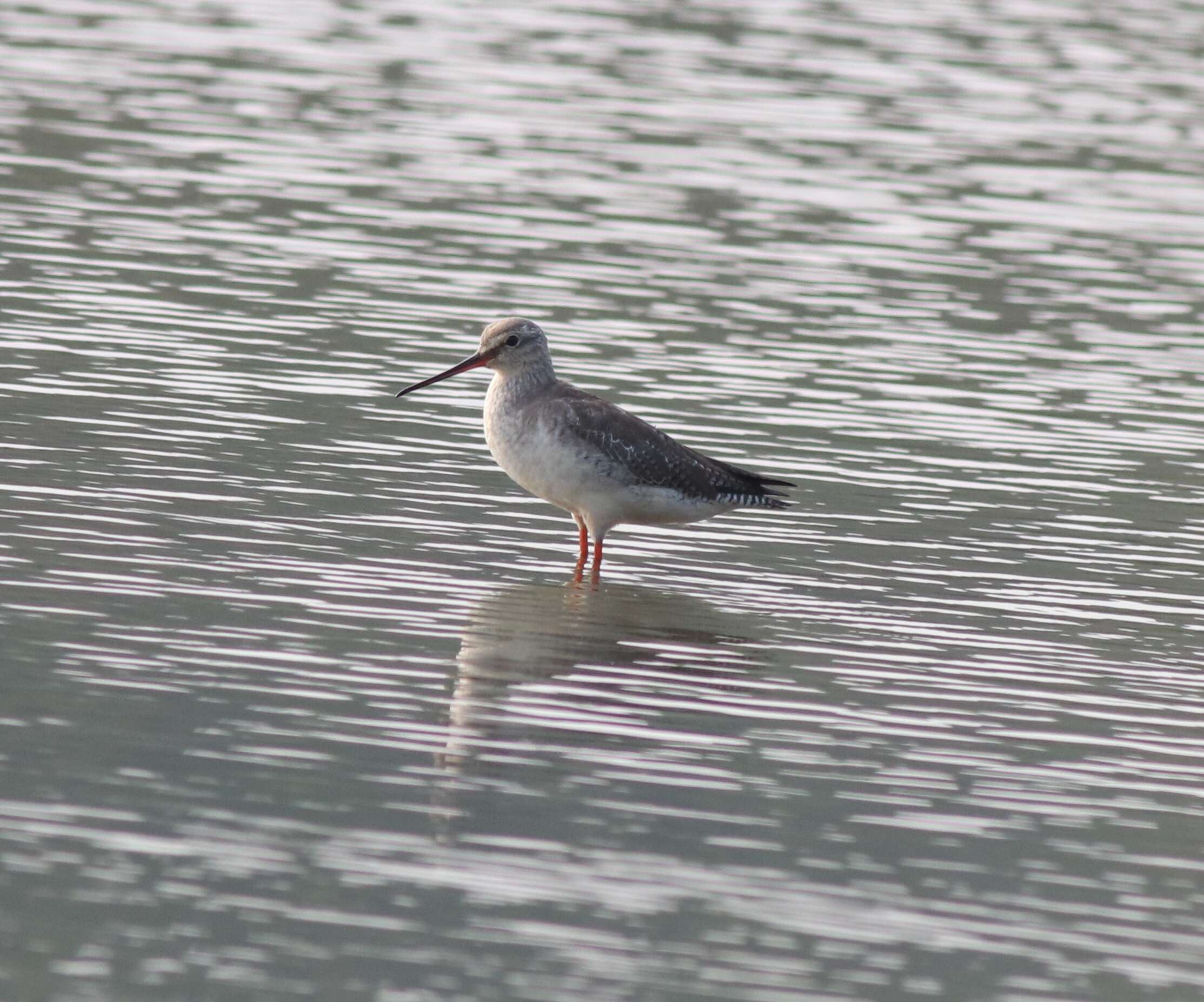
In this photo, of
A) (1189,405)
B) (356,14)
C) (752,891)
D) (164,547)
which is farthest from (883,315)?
(356,14)

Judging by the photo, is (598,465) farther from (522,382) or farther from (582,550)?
(522,382)

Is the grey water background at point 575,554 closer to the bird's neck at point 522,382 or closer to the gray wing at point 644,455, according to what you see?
the gray wing at point 644,455

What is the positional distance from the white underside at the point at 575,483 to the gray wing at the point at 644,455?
7 cm

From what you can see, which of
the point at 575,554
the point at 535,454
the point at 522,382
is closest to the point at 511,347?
the point at 522,382

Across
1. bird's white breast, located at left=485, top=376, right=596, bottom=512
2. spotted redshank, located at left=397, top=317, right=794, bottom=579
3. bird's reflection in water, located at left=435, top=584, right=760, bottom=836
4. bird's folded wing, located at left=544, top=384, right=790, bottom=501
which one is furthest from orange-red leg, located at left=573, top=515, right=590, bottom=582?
bird's folded wing, located at left=544, top=384, right=790, bottom=501

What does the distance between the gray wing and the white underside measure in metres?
0.07

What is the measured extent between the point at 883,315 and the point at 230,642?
11971mm

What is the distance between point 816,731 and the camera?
12.2m

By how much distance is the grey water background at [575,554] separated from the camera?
966 cm

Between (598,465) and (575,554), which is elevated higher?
(598,465)

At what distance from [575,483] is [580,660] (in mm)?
2268

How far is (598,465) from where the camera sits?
1527 centimetres

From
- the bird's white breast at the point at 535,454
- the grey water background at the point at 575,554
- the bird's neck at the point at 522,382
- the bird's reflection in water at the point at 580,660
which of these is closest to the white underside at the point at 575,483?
the bird's white breast at the point at 535,454

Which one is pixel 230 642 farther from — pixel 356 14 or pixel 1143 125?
pixel 356 14
